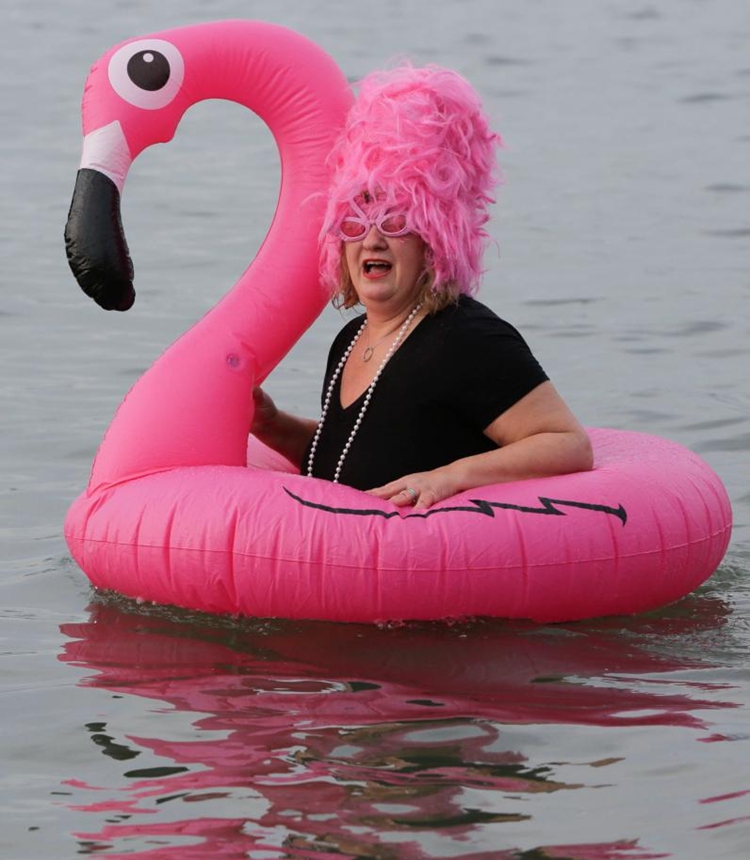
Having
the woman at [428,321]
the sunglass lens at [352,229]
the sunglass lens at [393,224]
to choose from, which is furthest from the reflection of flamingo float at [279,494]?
the sunglass lens at [393,224]

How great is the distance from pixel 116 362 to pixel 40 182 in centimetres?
356

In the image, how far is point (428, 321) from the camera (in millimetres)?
4223

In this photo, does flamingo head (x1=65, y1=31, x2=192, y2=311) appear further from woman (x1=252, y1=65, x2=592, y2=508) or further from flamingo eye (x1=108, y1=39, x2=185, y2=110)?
woman (x1=252, y1=65, x2=592, y2=508)

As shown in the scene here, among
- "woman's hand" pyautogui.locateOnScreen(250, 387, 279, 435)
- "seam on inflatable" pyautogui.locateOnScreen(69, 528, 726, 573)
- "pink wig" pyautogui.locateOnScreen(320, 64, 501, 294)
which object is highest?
"pink wig" pyautogui.locateOnScreen(320, 64, 501, 294)

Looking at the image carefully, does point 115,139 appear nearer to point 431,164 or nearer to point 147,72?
point 147,72

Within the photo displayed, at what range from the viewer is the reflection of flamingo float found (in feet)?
13.1

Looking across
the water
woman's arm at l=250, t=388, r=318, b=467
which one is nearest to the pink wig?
woman's arm at l=250, t=388, r=318, b=467

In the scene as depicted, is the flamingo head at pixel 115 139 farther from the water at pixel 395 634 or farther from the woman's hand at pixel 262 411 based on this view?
the water at pixel 395 634

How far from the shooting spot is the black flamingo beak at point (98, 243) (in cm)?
420

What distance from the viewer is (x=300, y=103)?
179 inches

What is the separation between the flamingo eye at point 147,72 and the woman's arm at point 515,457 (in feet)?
3.76

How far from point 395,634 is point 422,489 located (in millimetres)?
340

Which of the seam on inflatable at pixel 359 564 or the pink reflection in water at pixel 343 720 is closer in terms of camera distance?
the pink reflection in water at pixel 343 720

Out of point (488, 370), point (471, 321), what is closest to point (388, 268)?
point (471, 321)
